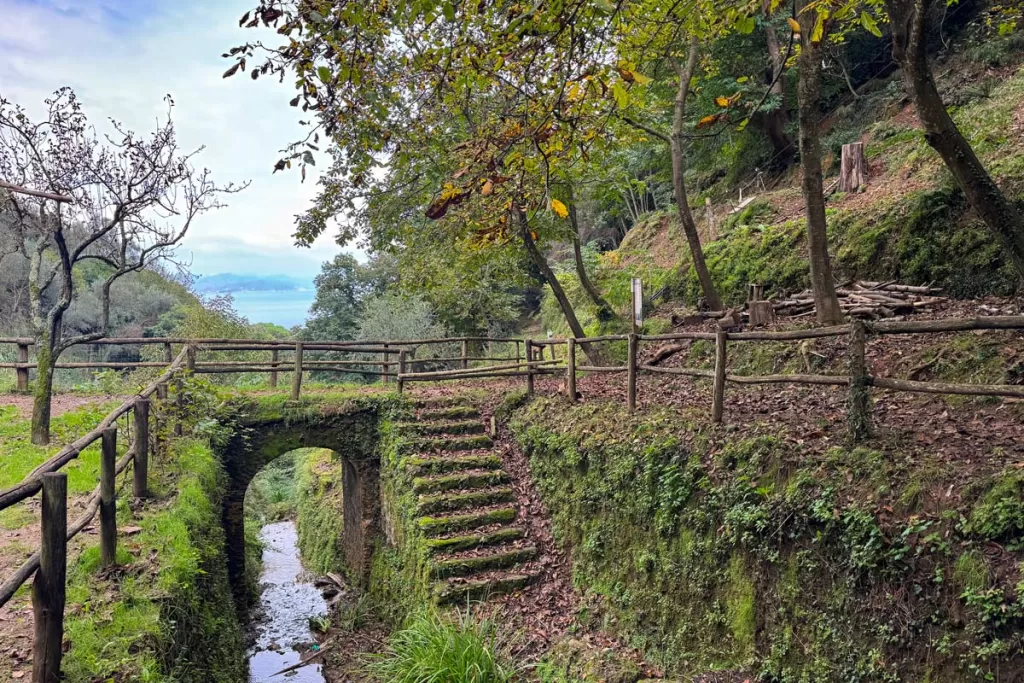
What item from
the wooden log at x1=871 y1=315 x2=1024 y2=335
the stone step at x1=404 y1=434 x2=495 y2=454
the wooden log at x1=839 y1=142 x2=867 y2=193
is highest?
the wooden log at x1=839 y1=142 x2=867 y2=193

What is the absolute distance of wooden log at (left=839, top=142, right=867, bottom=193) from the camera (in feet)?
36.4

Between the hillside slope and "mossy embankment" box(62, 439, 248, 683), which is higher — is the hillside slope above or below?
above

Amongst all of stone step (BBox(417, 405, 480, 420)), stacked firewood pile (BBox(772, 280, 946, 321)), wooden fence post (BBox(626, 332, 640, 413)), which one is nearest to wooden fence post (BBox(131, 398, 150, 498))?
stone step (BBox(417, 405, 480, 420))

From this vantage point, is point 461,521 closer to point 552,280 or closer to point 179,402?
point 179,402

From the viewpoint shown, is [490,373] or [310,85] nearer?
[310,85]

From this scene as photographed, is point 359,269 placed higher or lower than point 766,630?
higher

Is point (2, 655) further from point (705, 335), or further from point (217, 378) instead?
point (217, 378)

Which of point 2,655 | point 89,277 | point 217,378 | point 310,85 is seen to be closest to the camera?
point 310,85

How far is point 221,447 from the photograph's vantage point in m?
9.79

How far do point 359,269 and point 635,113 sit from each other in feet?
69.5

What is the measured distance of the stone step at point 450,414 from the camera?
419 inches

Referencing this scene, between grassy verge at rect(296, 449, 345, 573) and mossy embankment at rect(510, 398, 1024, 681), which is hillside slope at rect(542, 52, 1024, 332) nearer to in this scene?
mossy embankment at rect(510, 398, 1024, 681)

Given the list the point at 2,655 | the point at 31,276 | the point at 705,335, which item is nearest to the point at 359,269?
the point at 31,276

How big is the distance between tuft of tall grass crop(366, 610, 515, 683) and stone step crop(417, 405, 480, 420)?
14.2 feet
